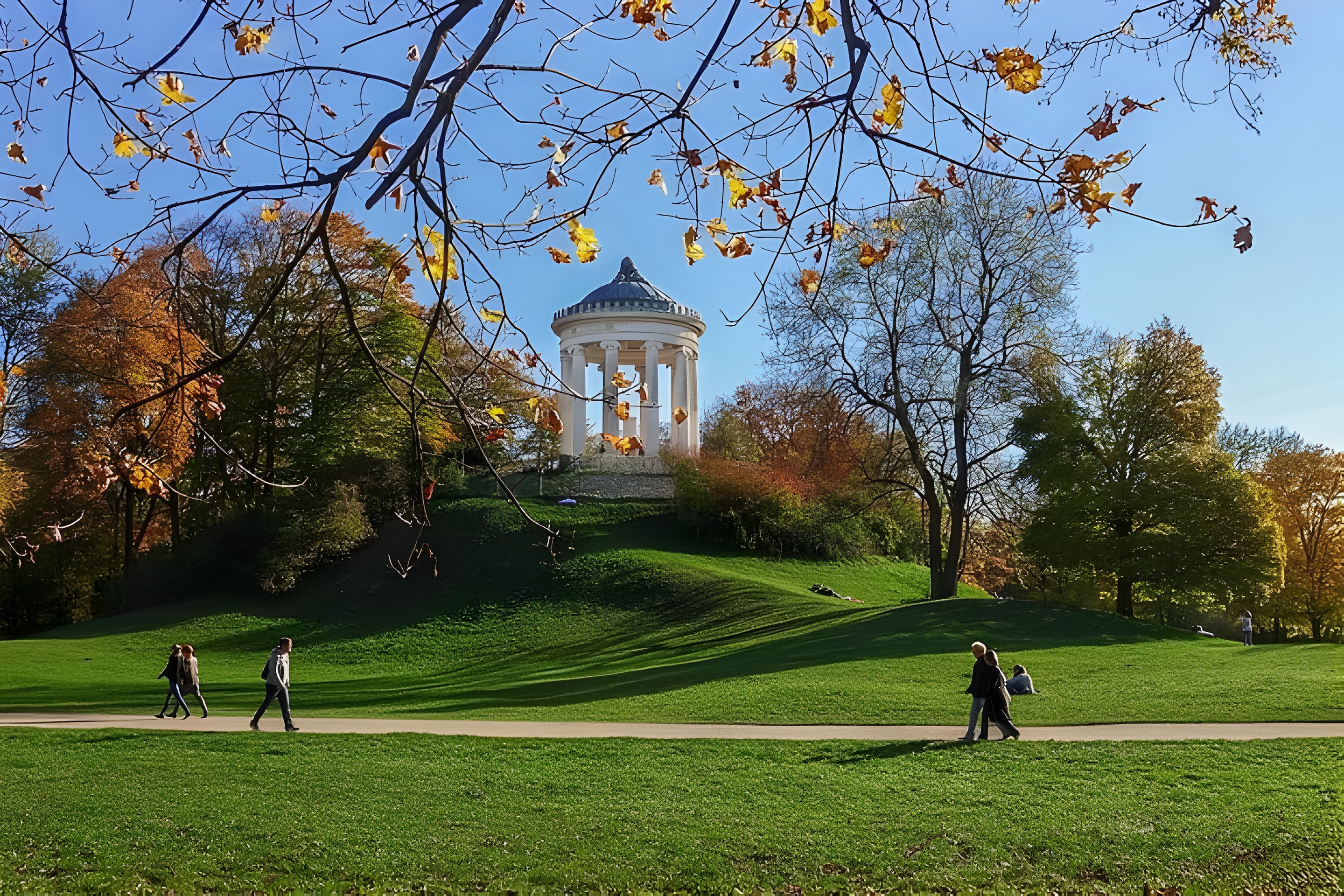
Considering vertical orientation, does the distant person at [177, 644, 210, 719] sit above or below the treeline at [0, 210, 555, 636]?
below

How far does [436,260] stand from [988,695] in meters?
9.85

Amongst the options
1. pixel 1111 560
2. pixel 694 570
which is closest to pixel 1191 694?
pixel 1111 560

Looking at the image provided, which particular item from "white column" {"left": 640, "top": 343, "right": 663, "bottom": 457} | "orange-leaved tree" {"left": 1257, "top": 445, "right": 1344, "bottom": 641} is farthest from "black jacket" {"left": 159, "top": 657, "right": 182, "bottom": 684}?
"orange-leaved tree" {"left": 1257, "top": 445, "right": 1344, "bottom": 641}

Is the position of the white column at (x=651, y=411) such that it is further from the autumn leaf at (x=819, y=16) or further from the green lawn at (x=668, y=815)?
the autumn leaf at (x=819, y=16)

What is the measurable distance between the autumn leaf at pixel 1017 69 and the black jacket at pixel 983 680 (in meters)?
9.18

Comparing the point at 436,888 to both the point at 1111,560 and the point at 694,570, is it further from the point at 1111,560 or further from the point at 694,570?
the point at 694,570

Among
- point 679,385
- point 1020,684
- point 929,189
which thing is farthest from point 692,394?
point 929,189

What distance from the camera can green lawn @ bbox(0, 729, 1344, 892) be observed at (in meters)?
7.98

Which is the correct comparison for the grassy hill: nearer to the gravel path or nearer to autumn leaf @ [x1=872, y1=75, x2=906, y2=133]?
the gravel path

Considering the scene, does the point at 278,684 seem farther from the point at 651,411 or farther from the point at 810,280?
the point at 651,411


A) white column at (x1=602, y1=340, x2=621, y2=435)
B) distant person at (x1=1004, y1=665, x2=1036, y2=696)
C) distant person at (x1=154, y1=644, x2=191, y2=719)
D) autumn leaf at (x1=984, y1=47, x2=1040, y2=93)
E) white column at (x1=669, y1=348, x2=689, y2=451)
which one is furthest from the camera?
white column at (x1=669, y1=348, x2=689, y2=451)

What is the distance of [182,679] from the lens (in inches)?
620

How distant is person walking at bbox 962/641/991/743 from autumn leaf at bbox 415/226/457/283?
367 inches

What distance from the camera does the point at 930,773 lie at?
425 inches
